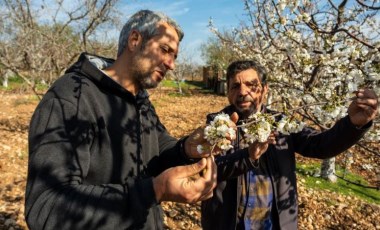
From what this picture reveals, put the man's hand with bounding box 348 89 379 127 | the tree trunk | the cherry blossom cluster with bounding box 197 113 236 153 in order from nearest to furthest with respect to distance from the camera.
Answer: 1. the cherry blossom cluster with bounding box 197 113 236 153
2. the man's hand with bounding box 348 89 379 127
3. the tree trunk

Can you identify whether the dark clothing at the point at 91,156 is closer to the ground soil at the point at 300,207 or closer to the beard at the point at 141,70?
the beard at the point at 141,70

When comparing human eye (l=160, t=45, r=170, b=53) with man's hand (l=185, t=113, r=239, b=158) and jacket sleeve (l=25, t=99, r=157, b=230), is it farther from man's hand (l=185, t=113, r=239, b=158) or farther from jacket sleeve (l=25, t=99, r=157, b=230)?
jacket sleeve (l=25, t=99, r=157, b=230)

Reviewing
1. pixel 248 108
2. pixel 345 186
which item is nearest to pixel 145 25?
pixel 248 108

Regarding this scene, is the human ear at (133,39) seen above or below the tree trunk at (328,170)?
above

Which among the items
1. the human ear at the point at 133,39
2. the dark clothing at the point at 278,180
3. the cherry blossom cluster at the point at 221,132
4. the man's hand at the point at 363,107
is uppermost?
the human ear at the point at 133,39

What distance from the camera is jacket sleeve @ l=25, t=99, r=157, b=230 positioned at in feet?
4.06

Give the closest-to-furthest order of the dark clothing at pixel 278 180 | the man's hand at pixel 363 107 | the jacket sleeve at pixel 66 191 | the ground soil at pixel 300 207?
the jacket sleeve at pixel 66 191, the man's hand at pixel 363 107, the dark clothing at pixel 278 180, the ground soil at pixel 300 207

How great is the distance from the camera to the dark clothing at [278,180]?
8.01 feet

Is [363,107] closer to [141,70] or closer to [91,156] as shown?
[141,70]

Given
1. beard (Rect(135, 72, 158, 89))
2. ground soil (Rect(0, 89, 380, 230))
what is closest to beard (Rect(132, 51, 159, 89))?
beard (Rect(135, 72, 158, 89))

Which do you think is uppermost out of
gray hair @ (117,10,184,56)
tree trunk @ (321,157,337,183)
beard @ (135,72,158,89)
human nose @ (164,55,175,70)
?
gray hair @ (117,10,184,56)

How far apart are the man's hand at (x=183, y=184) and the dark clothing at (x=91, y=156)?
0.05 meters

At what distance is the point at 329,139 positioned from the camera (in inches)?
94.8

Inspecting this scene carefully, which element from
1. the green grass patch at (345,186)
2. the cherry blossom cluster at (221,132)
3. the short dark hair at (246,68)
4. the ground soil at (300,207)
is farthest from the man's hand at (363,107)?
the green grass patch at (345,186)
